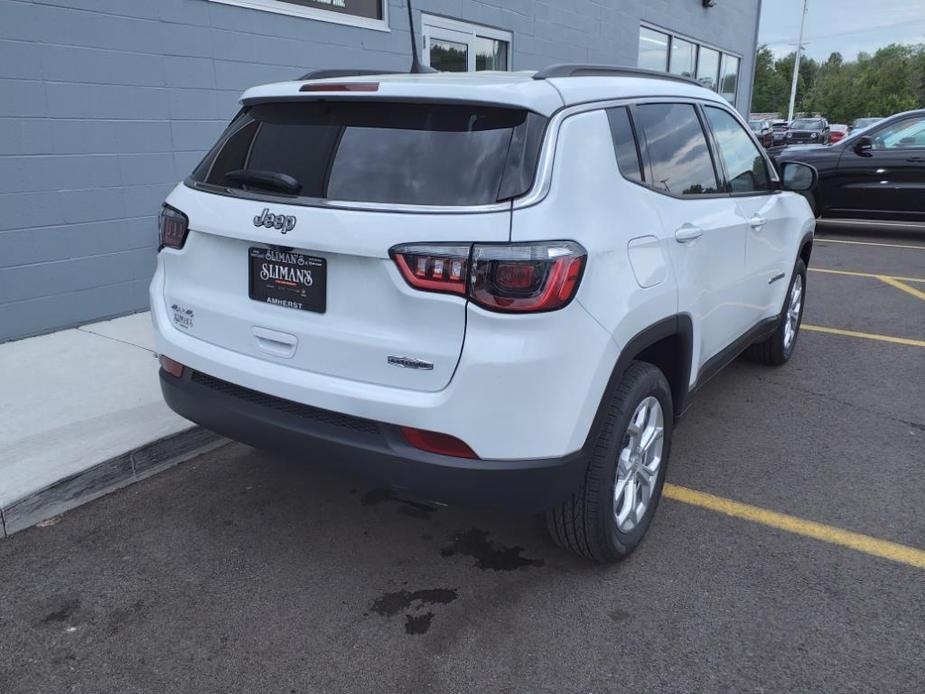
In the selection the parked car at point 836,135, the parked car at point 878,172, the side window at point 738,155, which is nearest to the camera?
the side window at point 738,155

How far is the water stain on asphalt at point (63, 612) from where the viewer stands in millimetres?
2664

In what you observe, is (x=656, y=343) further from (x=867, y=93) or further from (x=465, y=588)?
(x=867, y=93)

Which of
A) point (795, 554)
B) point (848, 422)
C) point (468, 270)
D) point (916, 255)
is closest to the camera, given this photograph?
point (468, 270)

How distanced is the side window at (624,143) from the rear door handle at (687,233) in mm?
284

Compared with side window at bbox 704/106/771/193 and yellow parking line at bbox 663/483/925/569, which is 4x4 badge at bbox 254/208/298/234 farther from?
side window at bbox 704/106/771/193

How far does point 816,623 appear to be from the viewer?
2643 mm

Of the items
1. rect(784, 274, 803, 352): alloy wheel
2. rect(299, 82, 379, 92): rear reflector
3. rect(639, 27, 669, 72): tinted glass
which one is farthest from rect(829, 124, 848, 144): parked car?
rect(299, 82, 379, 92): rear reflector

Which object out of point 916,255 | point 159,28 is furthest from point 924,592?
point 916,255

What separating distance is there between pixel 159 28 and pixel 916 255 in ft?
30.9

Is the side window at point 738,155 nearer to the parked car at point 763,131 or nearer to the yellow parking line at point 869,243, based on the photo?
the yellow parking line at point 869,243

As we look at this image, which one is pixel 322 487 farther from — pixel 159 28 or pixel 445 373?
pixel 159 28

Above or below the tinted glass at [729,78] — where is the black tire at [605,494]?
below

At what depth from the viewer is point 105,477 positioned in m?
3.56

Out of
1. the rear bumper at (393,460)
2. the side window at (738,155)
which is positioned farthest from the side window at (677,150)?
the rear bumper at (393,460)
